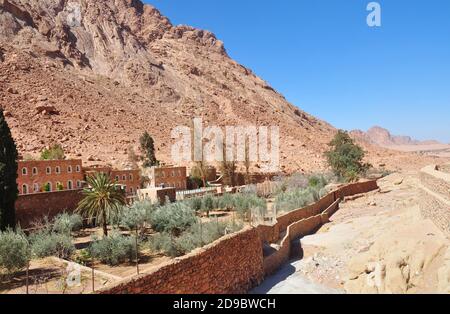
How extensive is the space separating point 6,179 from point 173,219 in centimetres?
876

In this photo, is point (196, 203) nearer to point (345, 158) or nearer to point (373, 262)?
point (373, 262)

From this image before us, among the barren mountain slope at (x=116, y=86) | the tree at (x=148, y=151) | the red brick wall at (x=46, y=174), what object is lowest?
the red brick wall at (x=46, y=174)

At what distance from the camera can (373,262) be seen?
12898 mm

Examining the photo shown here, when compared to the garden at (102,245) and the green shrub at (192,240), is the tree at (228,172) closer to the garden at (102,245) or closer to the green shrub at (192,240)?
the garden at (102,245)

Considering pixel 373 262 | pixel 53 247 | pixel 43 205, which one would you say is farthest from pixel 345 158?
pixel 53 247

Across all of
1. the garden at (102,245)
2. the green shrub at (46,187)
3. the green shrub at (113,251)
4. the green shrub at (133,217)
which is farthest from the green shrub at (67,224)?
the green shrub at (46,187)

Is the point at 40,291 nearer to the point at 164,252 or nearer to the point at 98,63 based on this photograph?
the point at 164,252

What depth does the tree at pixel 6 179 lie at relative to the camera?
1980 cm

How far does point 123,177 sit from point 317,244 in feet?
68.9

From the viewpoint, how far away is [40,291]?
43.0ft

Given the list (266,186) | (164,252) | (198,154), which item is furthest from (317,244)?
(198,154)

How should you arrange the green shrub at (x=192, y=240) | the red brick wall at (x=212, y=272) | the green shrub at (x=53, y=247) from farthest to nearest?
1. the green shrub at (x=53, y=247)
2. the green shrub at (x=192, y=240)
3. the red brick wall at (x=212, y=272)

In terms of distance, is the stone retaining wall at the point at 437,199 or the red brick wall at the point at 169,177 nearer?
the stone retaining wall at the point at 437,199

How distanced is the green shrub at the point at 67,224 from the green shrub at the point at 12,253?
17.0ft
